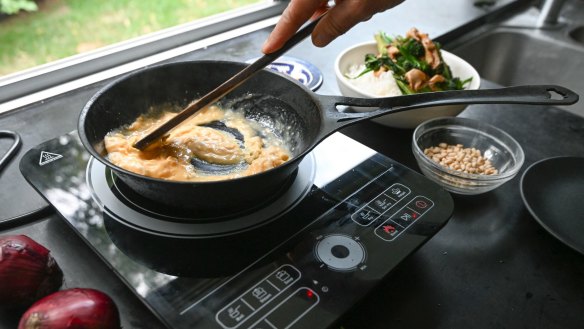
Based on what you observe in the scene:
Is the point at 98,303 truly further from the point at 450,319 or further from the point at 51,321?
the point at 450,319

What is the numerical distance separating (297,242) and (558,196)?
0.58 metres

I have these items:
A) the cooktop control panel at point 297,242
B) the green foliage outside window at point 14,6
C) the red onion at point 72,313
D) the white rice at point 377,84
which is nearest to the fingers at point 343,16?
the cooktop control panel at point 297,242

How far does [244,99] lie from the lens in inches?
37.0

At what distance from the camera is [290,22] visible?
0.77m

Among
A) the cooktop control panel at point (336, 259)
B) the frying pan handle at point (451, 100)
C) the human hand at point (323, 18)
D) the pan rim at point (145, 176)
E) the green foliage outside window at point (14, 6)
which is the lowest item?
the green foliage outside window at point (14, 6)

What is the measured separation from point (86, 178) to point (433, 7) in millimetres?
1557

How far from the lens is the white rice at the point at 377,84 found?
114 cm

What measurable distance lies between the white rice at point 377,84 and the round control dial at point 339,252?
55cm

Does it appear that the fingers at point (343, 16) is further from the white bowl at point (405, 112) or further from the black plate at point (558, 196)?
the black plate at point (558, 196)

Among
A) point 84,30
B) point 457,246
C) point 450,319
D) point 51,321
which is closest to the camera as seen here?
point 51,321

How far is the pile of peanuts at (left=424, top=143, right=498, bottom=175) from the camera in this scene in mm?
919

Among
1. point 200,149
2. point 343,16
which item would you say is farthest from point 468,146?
point 200,149

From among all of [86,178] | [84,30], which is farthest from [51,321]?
[84,30]

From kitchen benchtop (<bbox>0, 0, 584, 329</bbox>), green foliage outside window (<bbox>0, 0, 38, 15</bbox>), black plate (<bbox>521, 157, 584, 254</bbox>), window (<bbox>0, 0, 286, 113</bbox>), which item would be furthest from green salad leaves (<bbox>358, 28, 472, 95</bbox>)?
green foliage outside window (<bbox>0, 0, 38, 15</bbox>)
